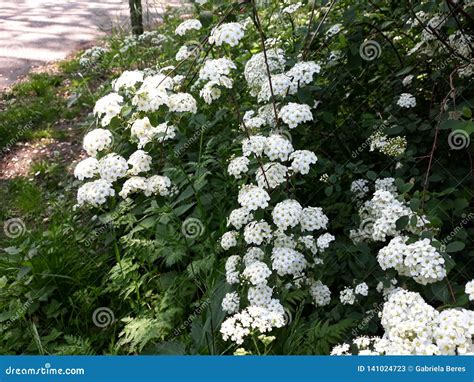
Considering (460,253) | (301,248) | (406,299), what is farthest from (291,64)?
(406,299)

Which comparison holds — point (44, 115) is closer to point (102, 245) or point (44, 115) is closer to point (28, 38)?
point (102, 245)

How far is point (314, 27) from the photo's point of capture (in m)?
3.19

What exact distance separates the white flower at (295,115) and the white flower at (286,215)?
40 centimetres

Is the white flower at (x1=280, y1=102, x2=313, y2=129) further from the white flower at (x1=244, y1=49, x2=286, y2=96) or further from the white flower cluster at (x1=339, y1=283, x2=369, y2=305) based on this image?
the white flower cluster at (x1=339, y1=283, x2=369, y2=305)

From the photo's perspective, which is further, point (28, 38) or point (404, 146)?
point (28, 38)

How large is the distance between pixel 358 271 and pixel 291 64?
3.78 ft

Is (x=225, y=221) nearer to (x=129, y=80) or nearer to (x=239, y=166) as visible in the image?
(x=239, y=166)

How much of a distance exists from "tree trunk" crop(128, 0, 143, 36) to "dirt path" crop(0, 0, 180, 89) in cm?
14

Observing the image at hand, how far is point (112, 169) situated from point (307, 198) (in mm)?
1137

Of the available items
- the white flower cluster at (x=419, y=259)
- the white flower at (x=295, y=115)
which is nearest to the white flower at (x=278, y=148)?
the white flower at (x=295, y=115)

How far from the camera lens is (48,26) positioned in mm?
8766

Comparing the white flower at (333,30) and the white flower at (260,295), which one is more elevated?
the white flower at (333,30)

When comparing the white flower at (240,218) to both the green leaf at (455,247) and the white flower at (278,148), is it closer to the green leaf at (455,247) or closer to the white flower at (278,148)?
the white flower at (278,148)

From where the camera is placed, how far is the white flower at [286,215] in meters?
2.27
